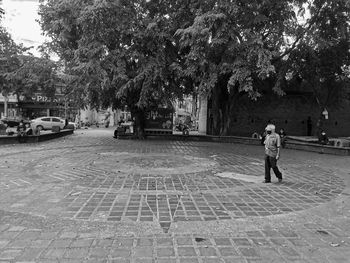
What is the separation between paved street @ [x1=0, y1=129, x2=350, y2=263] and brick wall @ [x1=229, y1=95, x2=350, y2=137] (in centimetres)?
2000

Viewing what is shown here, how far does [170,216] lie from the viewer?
5824 mm

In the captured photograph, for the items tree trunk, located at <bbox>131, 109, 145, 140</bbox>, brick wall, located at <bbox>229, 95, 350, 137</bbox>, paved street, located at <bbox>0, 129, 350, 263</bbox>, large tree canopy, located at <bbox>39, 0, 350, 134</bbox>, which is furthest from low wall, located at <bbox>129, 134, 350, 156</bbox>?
paved street, located at <bbox>0, 129, 350, 263</bbox>

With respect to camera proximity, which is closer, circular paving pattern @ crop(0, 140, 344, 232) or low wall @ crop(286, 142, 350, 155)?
circular paving pattern @ crop(0, 140, 344, 232)

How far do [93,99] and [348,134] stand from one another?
77.0 feet

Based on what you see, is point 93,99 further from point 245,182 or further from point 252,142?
point 245,182

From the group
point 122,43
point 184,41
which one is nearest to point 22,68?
point 122,43

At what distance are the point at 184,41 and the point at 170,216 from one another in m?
14.9

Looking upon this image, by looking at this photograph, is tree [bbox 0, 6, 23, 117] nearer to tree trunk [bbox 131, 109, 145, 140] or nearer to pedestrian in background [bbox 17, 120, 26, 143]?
pedestrian in background [bbox 17, 120, 26, 143]

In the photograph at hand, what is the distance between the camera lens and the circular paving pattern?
6.09 m

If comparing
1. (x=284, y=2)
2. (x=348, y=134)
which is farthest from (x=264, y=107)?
(x=284, y=2)

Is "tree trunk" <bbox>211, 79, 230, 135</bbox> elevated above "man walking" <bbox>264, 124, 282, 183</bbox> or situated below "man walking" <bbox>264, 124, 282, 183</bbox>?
above

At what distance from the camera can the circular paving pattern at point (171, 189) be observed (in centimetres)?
609

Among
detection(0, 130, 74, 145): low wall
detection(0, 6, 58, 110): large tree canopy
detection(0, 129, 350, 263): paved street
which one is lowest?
detection(0, 129, 350, 263): paved street

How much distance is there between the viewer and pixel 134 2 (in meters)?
21.9
